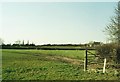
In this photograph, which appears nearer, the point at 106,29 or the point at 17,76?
the point at 17,76

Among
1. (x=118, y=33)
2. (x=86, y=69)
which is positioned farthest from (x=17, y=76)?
(x=118, y=33)

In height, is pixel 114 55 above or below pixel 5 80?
above

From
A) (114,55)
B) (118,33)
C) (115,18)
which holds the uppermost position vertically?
(115,18)

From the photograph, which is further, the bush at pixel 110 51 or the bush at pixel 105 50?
the bush at pixel 105 50

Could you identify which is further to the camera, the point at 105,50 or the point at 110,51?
the point at 105,50

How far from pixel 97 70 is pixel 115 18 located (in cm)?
1710

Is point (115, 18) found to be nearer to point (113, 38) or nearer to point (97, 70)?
point (113, 38)

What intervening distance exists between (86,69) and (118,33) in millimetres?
14799

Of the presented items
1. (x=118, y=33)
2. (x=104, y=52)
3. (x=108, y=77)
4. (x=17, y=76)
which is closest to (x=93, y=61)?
(x=104, y=52)

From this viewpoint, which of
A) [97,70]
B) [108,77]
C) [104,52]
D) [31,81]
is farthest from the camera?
[104,52]

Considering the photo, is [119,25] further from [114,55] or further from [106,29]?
[114,55]

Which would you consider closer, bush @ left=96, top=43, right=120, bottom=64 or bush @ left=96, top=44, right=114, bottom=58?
Answer: bush @ left=96, top=43, right=120, bottom=64

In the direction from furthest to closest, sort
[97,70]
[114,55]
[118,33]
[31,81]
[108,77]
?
[118,33] < [114,55] < [97,70] < [108,77] < [31,81]

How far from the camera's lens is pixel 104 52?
22.1 metres
